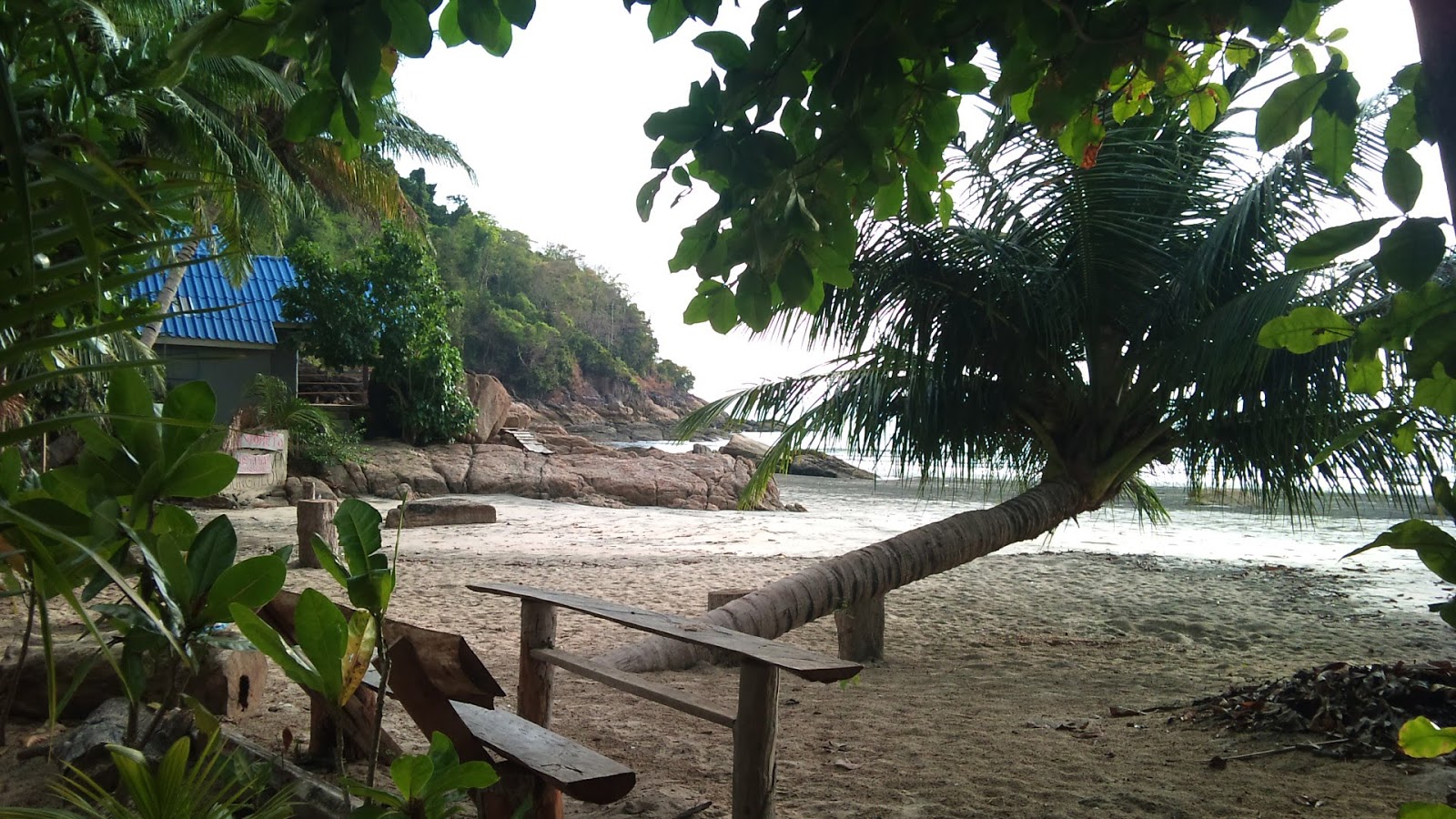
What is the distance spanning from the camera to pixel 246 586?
1462 mm

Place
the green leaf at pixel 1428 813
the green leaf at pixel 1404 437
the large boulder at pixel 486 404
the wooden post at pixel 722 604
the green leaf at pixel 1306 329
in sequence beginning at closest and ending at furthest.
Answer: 1. the green leaf at pixel 1428 813
2. the green leaf at pixel 1306 329
3. the green leaf at pixel 1404 437
4. the wooden post at pixel 722 604
5. the large boulder at pixel 486 404

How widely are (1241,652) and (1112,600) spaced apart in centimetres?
217

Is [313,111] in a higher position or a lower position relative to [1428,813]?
higher

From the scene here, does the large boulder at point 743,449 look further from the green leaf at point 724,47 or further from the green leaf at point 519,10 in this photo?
the green leaf at point 519,10

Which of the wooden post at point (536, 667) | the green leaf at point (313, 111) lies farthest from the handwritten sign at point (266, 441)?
the green leaf at point (313, 111)

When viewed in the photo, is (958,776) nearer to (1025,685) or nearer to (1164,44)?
(1025,685)

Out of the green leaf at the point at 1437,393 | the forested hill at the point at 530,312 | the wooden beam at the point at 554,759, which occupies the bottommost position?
the wooden beam at the point at 554,759

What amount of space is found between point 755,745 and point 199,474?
1741 millimetres

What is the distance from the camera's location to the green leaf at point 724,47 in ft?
4.48

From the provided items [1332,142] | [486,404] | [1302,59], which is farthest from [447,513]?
[1332,142]

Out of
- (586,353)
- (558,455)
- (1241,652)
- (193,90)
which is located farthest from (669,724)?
(586,353)

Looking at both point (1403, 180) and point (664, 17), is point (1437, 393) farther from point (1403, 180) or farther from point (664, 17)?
point (664, 17)

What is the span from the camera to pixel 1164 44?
1663 mm

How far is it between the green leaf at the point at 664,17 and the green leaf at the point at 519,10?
0.21m
